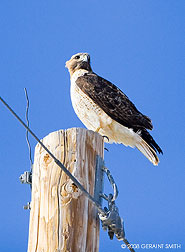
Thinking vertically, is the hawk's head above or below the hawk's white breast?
above

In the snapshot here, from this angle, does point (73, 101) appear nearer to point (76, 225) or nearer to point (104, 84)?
point (104, 84)

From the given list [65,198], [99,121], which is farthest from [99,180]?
[99,121]

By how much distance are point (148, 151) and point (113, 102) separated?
2.49ft

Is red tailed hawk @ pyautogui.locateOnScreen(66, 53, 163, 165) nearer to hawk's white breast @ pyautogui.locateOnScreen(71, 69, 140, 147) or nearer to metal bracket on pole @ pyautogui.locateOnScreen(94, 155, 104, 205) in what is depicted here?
hawk's white breast @ pyautogui.locateOnScreen(71, 69, 140, 147)

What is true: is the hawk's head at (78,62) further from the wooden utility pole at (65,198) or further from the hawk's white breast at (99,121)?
the wooden utility pole at (65,198)

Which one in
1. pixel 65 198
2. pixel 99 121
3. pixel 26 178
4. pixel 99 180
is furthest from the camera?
pixel 99 121

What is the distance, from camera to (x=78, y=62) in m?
7.54

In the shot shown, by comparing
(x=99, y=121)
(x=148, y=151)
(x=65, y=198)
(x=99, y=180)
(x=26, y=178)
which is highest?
(x=99, y=121)

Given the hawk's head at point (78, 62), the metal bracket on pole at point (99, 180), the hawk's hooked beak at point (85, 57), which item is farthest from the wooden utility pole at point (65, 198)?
the hawk's hooked beak at point (85, 57)

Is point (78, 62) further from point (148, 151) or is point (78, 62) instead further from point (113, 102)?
point (148, 151)

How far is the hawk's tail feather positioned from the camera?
6289 mm

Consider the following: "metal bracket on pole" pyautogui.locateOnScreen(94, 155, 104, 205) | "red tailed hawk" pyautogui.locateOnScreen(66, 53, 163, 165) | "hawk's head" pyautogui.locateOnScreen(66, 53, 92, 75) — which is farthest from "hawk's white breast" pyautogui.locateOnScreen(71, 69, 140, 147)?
"metal bracket on pole" pyautogui.locateOnScreen(94, 155, 104, 205)

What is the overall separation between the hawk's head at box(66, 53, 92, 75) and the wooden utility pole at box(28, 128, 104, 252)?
4231 mm

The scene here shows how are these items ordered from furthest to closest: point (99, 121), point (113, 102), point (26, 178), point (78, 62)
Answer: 1. point (78, 62)
2. point (113, 102)
3. point (99, 121)
4. point (26, 178)
